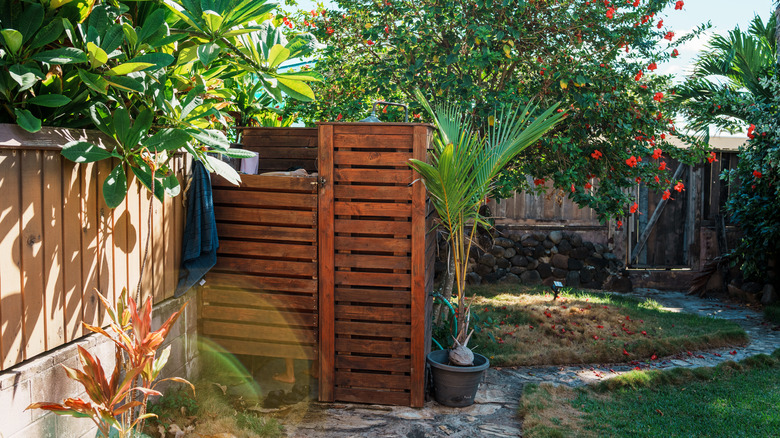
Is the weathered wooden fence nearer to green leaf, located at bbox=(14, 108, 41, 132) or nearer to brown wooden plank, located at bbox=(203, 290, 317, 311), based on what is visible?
green leaf, located at bbox=(14, 108, 41, 132)

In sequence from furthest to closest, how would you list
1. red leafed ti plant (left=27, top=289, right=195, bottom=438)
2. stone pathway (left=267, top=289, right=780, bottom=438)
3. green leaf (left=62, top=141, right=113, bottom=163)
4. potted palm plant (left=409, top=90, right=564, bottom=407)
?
potted palm plant (left=409, top=90, right=564, bottom=407) < stone pathway (left=267, top=289, right=780, bottom=438) < green leaf (left=62, top=141, right=113, bottom=163) < red leafed ti plant (left=27, top=289, right=195, bottom=438)

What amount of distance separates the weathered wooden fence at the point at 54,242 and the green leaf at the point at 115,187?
5.5 inches

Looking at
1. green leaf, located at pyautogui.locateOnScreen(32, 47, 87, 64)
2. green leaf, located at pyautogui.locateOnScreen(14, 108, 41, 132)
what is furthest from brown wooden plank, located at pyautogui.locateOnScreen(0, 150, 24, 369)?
green leaf, located at pyautogui.locateOnScreen(32, 47, 87, 64)

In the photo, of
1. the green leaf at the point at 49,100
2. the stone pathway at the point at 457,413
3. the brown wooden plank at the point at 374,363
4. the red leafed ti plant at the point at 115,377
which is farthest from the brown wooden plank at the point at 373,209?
the green leaf at the point at 49,100

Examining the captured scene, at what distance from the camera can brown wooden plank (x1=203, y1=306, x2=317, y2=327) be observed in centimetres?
435

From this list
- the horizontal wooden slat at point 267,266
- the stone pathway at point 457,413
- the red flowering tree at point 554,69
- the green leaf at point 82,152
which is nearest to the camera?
the green leaf at point 82,152

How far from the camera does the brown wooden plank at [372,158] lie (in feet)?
13.6

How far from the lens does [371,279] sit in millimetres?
4266

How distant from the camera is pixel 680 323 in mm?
6793

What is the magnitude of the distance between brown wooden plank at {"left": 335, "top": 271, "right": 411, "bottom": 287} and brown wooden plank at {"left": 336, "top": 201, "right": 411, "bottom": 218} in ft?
1.39

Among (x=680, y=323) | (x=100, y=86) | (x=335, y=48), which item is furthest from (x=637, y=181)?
(x=100, y=86)

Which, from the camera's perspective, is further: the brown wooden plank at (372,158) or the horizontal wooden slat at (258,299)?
the horizontal wooden slat at (258,299)

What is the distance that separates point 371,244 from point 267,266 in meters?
0.79

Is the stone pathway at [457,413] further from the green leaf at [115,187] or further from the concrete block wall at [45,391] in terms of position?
the green leaf at [115,187]
